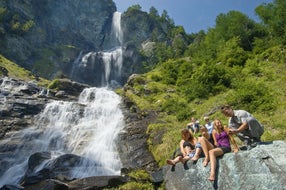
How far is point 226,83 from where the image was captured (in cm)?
2630

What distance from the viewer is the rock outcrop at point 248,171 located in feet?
26.7

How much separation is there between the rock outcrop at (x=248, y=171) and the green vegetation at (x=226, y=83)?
4.84m

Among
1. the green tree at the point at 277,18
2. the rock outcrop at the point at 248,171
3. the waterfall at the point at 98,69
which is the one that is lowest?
the rock outcrop at the point at 248,171

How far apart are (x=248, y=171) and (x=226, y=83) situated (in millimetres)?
18470

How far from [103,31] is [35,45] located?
92.2 feet

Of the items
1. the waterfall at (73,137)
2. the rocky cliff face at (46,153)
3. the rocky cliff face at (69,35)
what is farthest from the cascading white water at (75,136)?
the rocky cliff face at (69,35)

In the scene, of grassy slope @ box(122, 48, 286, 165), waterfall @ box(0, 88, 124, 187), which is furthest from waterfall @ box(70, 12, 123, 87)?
waterfall @ box(0, 88, 124, 187)

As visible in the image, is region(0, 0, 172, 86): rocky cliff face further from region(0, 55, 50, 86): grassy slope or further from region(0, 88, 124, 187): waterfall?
region(0, 88, 124, 187): waterfall

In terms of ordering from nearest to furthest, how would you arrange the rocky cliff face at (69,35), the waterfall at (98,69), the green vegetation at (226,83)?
the green vegetation at (226,83), the waterfall at (98,69), the rocky cliff face at (69,35)

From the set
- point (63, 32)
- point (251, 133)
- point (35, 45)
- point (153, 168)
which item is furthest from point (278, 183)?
point (63, 32)

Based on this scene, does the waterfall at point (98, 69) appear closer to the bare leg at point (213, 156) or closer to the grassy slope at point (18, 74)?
the grassy slope at point (18, 74)

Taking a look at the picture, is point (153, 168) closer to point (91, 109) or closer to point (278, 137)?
point (278, 137)

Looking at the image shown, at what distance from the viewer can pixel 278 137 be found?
13000 millimetres

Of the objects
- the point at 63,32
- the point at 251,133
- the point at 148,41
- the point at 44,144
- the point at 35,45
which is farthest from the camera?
the point at 148,41
